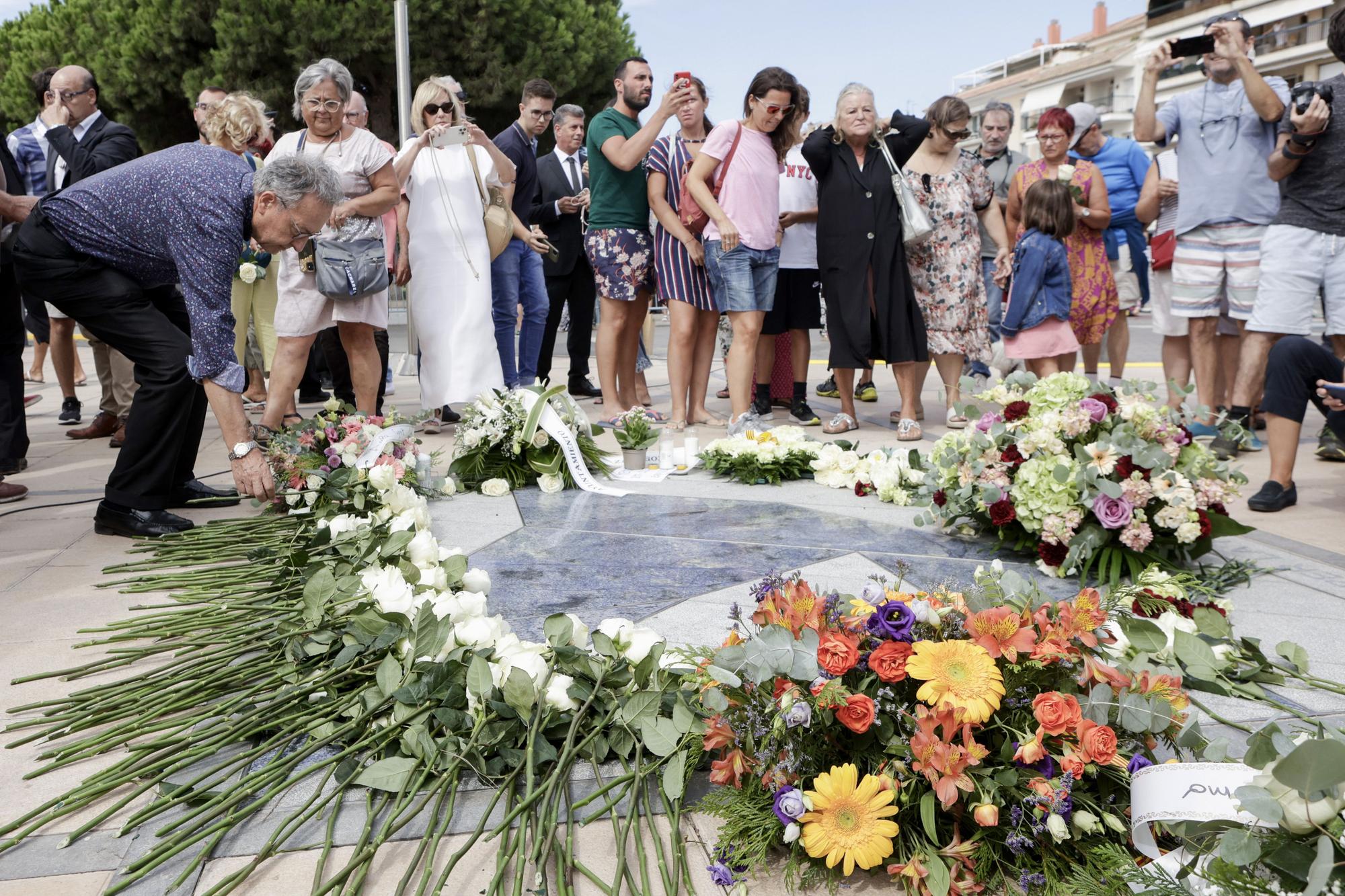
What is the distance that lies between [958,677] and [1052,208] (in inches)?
200

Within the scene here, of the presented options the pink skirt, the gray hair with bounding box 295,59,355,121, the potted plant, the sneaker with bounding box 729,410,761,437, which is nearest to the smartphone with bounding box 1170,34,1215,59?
the pink skirt

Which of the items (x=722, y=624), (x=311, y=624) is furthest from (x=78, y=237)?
(x=722, y=624)

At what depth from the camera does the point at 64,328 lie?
6789 mm

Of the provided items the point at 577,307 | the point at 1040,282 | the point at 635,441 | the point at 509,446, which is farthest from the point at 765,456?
the point at 577,307

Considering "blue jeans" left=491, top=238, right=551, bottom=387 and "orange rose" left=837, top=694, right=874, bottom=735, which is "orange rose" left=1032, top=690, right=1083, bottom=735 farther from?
"blue jeans" left=491, top=238, right=551, bottom=387

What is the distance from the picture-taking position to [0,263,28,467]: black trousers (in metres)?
4.92

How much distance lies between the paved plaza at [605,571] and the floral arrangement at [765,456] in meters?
0.08

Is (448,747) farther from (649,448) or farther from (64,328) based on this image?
(64,328)

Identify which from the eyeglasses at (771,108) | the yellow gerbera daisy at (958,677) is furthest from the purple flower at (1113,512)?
the eyeglasses at (771,108)

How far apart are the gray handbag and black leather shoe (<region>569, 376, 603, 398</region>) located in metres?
2.47

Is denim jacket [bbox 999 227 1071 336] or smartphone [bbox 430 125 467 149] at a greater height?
smartphone [bbox 430 125 467 149]

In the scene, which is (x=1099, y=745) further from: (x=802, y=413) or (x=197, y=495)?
(x=802, y=413)

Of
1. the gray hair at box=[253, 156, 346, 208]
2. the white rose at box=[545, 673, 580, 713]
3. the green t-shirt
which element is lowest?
the white rose at box=[545, 673, 580, 713]

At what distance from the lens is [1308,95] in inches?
201
